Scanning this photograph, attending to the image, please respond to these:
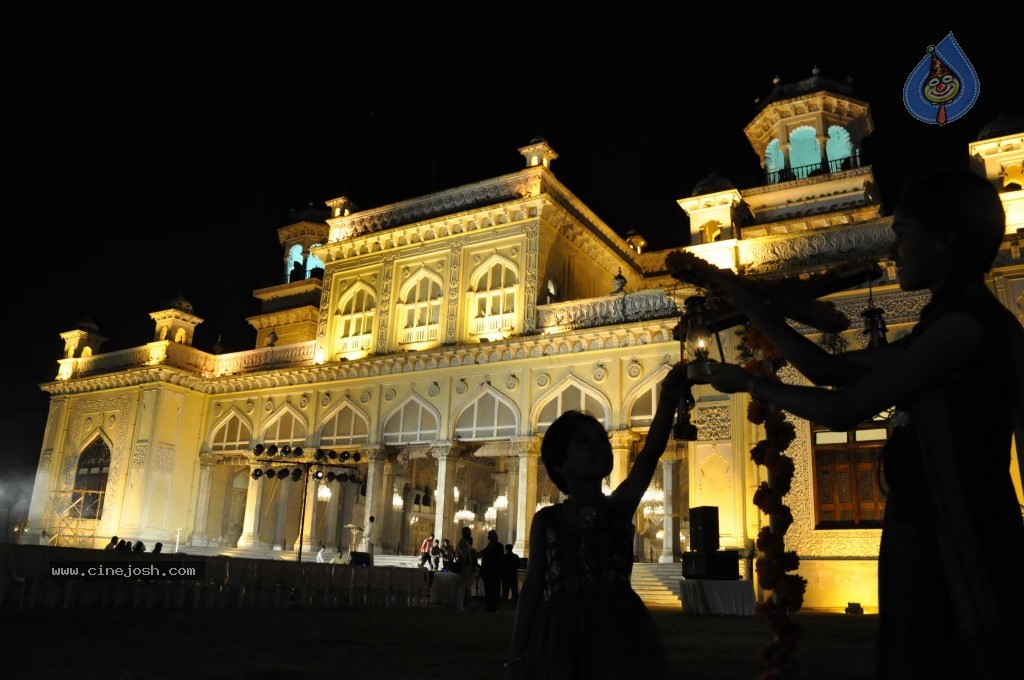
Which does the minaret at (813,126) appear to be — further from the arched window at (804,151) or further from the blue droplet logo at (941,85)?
the blue droplet logo at (941,85)

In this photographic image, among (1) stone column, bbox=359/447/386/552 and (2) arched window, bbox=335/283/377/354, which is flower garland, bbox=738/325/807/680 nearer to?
(1) stone column, bbox=359/447/386/552

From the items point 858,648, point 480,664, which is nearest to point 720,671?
point 480,664

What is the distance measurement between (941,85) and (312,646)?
21.8 meters

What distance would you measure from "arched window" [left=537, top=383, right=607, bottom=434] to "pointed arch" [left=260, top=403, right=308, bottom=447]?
29.7ft

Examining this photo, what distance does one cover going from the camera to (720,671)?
6.68 metres

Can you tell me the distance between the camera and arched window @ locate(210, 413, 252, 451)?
2691cm

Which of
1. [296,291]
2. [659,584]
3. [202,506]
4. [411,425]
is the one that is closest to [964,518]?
[659,584]

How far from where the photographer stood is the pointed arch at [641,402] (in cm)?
1947

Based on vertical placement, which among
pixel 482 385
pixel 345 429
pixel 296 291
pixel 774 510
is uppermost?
pixel 296 291

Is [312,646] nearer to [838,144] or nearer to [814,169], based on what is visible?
[814,169]

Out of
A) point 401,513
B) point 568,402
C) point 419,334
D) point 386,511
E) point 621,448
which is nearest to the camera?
point 621,448

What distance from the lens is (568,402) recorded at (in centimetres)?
2061

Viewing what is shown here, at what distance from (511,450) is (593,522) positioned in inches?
775

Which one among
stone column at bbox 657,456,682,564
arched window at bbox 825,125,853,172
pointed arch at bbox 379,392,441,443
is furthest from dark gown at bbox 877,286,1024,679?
arched window at bbox 825,125,853,172
